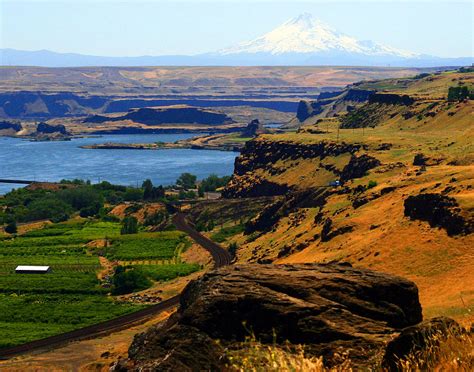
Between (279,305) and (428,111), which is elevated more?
(279,305)

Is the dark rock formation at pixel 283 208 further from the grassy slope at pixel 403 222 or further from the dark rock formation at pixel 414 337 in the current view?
the dark rock formation at pixel 414 337

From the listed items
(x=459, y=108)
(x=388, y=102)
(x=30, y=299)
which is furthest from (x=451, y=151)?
(x=388, y=102)

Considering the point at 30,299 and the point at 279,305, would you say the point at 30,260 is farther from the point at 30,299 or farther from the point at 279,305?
the point at 279,305

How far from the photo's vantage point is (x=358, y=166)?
114188 mm

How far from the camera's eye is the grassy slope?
158ft

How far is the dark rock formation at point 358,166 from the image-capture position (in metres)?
110

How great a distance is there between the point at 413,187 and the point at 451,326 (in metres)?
61.8

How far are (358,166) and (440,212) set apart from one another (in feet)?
185

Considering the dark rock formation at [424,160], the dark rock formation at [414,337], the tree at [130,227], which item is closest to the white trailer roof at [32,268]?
the tree at [130,227]

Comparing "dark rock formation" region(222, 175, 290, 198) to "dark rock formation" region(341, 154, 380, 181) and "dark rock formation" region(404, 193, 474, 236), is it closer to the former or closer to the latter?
"dark rock formation" region(341, 154, 380, 181)

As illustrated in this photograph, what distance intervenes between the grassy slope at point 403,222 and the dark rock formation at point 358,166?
61.8 inches

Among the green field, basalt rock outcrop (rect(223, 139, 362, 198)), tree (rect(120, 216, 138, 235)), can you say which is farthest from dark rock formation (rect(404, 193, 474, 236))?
tree (rect(120, 216, 138, 235))

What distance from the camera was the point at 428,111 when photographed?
493ft

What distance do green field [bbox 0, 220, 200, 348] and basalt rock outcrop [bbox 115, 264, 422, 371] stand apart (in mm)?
47547
